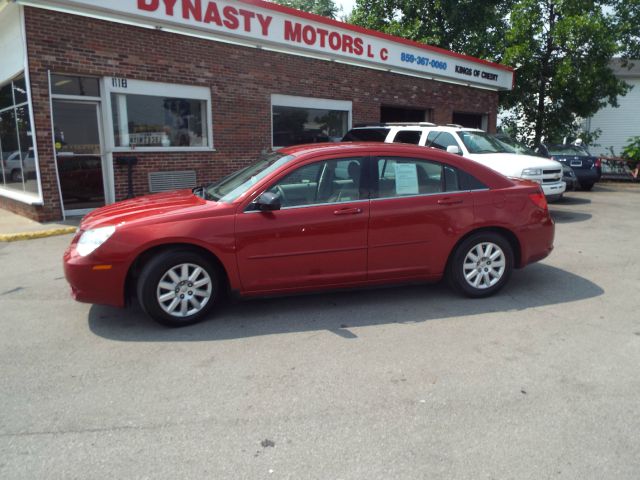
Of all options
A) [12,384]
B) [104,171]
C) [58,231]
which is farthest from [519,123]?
[12,384]

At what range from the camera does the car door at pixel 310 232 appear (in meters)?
4.62

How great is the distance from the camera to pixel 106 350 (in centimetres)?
414

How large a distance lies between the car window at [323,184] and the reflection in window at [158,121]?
6.55 metres

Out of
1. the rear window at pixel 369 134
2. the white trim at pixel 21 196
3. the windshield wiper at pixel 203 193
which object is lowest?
the white trim at pixel 21 196

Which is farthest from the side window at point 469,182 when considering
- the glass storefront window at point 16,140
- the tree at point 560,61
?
the tree at point 560,61

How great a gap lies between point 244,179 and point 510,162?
22.9 feet

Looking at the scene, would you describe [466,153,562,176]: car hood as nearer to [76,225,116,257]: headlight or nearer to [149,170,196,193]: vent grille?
[149,170,196,193]: vent grille

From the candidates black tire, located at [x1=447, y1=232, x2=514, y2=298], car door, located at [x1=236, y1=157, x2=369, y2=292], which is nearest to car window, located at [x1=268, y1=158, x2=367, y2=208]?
car door, located at [x1=236, y1=157, x2=369, y2=292]

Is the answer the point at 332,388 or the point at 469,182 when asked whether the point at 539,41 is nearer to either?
the point at 469,182

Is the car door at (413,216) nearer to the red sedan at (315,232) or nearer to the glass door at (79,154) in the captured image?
the red sedan at (315,232)

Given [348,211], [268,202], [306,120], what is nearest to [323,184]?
[348,211]

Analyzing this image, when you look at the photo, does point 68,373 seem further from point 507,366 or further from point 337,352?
point 507,366

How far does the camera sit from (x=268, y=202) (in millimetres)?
4496

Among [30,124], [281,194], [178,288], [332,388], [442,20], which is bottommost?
[332,388]
